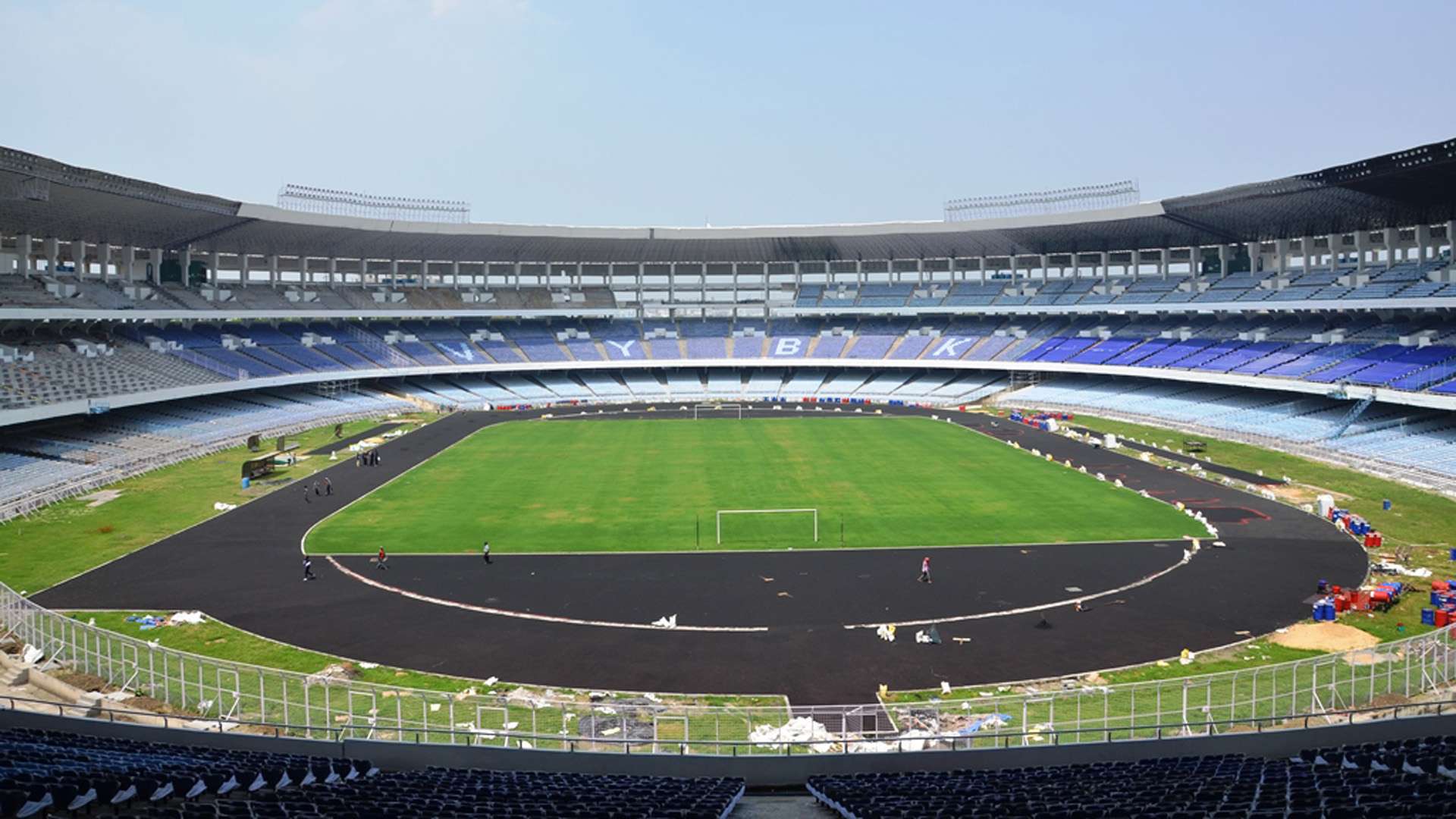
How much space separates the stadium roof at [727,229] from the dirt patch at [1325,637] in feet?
107

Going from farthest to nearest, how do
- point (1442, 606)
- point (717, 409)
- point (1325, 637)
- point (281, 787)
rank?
point (717, 409)
point (1442, 606)
point (1325, 637)
point (281, 787)

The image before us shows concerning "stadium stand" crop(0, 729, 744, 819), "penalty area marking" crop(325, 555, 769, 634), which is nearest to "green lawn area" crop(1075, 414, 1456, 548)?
"penalty area marking" crop(325, 555, 769, 634)

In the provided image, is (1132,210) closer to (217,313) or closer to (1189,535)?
(1189,535)

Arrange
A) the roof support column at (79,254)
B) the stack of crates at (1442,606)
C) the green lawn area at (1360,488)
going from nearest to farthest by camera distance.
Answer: the stack of crates at (1442,606) → the green lawn area at (1360,488) → the roof support column at (79,254)

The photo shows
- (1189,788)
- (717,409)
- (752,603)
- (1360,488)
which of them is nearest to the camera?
(1189,788)

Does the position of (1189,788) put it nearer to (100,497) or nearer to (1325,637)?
(1325,637)

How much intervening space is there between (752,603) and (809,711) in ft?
32.8

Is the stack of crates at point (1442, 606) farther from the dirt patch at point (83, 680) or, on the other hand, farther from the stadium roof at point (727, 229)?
the dirt patch at point (83, 680)

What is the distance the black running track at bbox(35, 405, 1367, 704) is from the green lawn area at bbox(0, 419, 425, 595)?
1.43m

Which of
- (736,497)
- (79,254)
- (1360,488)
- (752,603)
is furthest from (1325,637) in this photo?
(79,254)

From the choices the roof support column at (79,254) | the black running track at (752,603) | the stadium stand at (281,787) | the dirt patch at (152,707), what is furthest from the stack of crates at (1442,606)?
the roof support column at (79,254)

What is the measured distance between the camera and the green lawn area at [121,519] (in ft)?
113

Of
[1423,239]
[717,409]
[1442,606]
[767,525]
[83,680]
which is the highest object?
[1423,239]

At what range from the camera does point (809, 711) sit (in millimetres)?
19906
